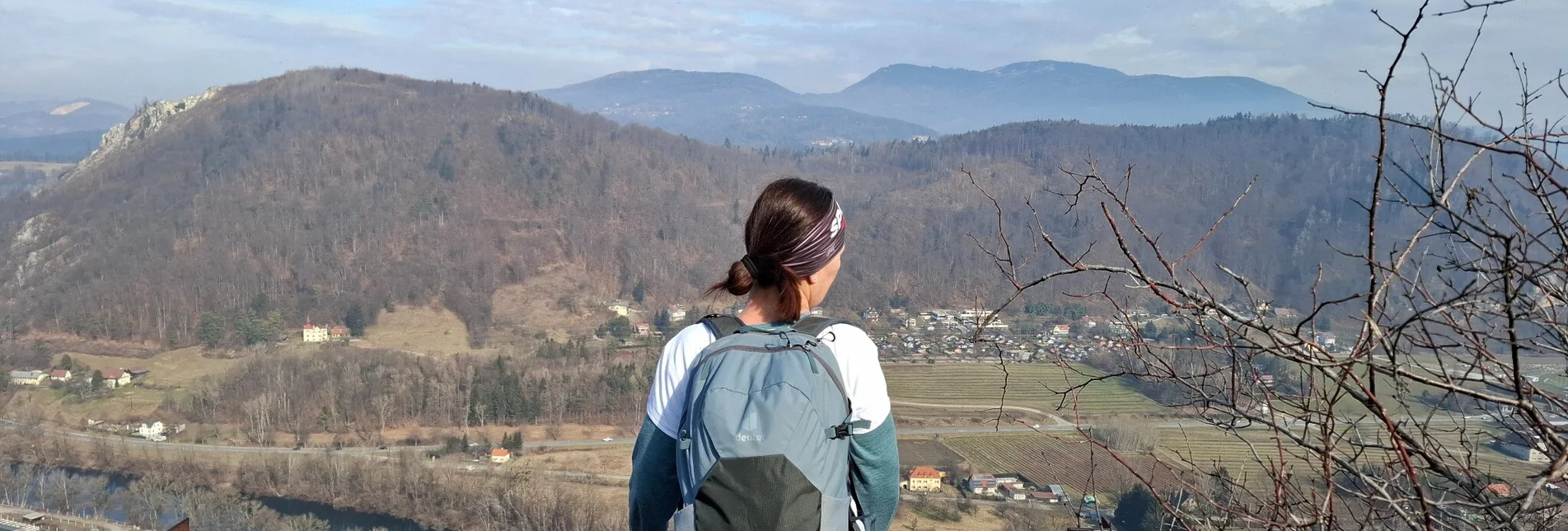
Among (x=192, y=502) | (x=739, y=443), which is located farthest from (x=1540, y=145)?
(x=192, y=502)

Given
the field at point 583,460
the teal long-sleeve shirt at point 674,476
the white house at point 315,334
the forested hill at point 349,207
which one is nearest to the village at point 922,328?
the forested hill at point 349,207

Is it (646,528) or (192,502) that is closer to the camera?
(646,528)

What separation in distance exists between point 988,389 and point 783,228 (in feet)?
71.4

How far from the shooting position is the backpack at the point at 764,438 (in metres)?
0.95

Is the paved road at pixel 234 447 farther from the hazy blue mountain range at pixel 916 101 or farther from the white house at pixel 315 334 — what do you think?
the hazy blue mountain range at pixel 916 101

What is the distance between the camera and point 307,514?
1422 centimetres

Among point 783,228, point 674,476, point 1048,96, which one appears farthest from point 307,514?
point 1048,96

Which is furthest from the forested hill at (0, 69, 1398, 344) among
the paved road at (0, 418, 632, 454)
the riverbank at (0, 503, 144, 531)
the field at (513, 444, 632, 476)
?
the riverbank at (0, 503, 144, 531)

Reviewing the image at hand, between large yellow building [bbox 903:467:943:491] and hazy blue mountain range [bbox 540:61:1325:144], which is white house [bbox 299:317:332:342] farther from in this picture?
hazy blue mountain range [bbox 540:61:1325:144]

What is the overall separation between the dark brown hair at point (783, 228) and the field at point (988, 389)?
16.5 meters

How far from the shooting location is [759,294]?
1120 millimetres

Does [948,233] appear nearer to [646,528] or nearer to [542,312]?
[542,312]

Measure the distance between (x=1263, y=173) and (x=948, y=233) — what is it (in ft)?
60.2

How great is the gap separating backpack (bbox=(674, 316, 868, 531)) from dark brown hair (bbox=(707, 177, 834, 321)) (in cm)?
10
